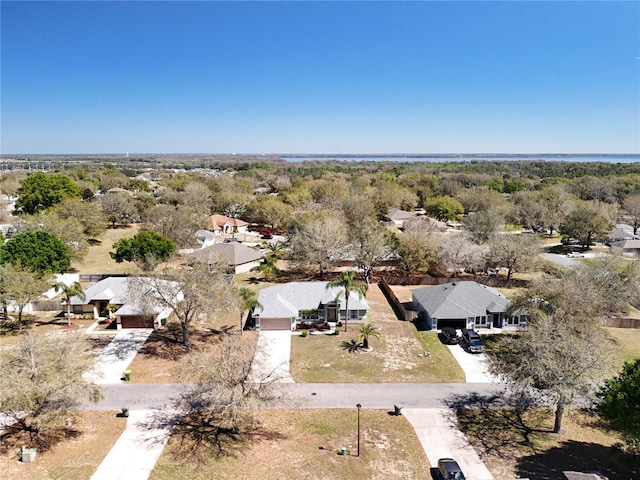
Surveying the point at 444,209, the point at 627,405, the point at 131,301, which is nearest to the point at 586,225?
the point at 444,209

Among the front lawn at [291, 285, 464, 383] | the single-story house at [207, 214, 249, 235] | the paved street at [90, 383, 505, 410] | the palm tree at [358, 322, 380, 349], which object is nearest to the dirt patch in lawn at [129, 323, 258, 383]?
the paved street at [90, 383, 505, 410]

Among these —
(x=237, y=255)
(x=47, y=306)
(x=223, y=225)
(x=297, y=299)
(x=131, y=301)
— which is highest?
(x=131, y=301)

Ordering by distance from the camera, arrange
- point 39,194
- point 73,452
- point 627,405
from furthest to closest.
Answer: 1. point 39,194
2. point 73,452
3. point 627,405

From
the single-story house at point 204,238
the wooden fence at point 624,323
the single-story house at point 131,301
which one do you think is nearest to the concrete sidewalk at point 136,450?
the single-story house at point 131,301

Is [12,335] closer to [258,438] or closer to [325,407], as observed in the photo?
[258,438]

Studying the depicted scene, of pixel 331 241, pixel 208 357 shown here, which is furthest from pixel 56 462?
pixel 331 241

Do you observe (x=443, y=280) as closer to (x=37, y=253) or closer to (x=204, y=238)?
(x=204, y=238)

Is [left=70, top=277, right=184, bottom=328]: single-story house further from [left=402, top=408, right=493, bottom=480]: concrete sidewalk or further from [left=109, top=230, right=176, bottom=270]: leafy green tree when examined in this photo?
[left=402, top=408, right=493, bottom=480]: concrete sidewalk
